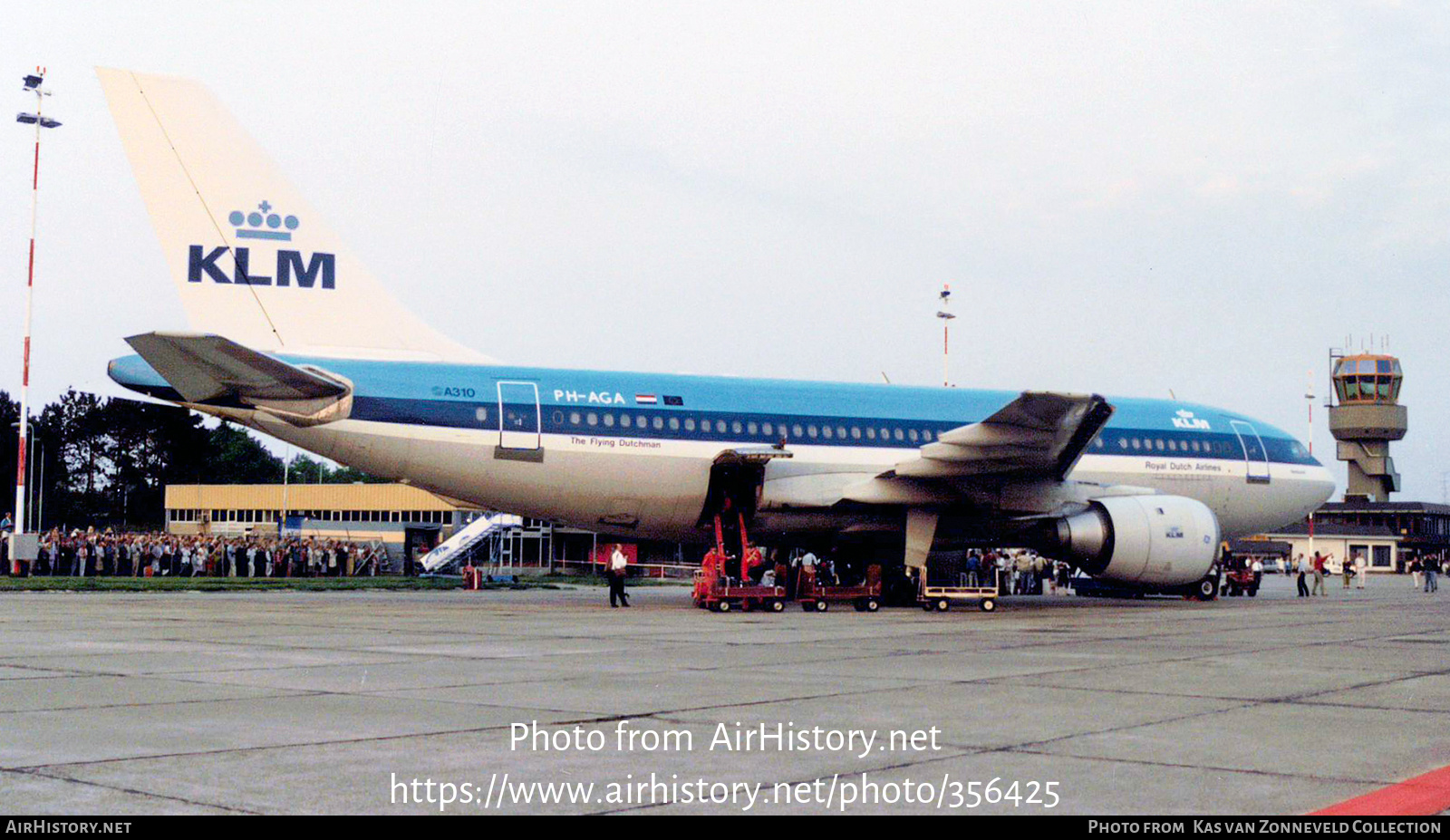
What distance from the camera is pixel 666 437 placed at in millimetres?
21406

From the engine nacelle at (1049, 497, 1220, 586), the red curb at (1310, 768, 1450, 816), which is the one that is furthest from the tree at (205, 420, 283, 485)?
the red curb at (1310, 768, 1450, 816)

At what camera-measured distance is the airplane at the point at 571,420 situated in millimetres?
19297

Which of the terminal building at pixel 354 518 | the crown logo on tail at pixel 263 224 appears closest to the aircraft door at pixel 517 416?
the crown logo on tail at pixel 263 224

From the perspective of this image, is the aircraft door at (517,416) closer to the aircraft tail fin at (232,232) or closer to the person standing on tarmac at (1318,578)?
the aircraft tail fin at (232,232)

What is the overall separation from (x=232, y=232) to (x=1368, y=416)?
91.1m

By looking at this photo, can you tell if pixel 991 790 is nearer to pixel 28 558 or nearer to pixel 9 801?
pixel 9 801

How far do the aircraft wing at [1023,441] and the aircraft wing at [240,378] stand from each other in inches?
356

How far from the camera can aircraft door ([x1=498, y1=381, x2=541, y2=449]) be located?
66.6 ft

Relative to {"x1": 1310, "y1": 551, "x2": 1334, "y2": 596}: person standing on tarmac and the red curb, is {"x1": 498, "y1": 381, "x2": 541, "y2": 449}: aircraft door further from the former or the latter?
{"x1": 1310, "y1": 551, "x2": 1334, "y2": 596}: person standing on tarmac

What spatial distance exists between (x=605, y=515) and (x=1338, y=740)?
1531 cm

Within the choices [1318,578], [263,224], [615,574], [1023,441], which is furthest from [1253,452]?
[263,224]

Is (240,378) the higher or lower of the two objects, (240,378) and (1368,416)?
the lower

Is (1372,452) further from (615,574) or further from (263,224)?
(263,224)

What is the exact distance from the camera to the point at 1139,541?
2250cm
